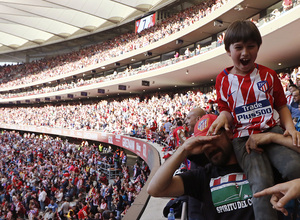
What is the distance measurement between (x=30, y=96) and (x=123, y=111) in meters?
25.6

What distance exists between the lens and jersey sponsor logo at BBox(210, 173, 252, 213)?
1510 millimetres

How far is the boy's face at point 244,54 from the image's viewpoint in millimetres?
1659

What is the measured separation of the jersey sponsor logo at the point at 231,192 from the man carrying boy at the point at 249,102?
0.11 metres

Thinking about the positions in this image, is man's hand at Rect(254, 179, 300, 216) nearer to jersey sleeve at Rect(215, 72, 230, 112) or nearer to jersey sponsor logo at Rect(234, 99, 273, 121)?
jersey sponsor logo at Rect(234, 99, 273, 121)

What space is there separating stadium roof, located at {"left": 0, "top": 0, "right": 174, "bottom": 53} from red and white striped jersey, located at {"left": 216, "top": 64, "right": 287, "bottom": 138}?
93.4 ft

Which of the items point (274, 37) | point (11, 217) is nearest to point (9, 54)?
point (11, 217)

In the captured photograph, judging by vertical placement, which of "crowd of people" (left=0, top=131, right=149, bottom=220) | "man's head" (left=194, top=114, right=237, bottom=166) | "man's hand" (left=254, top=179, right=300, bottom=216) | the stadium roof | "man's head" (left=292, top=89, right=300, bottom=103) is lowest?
"crowd of people" (left=0, top=131, right=149, bottom=220)

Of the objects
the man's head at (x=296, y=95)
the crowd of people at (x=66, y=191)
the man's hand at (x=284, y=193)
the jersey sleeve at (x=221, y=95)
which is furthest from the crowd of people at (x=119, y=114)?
the man's hand at (x=284, y=193)

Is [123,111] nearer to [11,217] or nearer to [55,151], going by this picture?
[55,151]

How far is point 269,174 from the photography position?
143 cm

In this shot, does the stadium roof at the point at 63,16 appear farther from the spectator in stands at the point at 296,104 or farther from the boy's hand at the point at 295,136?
the boy's hand at the point at 295,136

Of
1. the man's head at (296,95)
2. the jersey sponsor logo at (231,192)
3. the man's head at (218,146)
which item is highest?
the man's head at (296,95)

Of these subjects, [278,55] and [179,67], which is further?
[179,67]

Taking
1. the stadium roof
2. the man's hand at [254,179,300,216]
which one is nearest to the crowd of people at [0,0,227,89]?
the stadium roof
